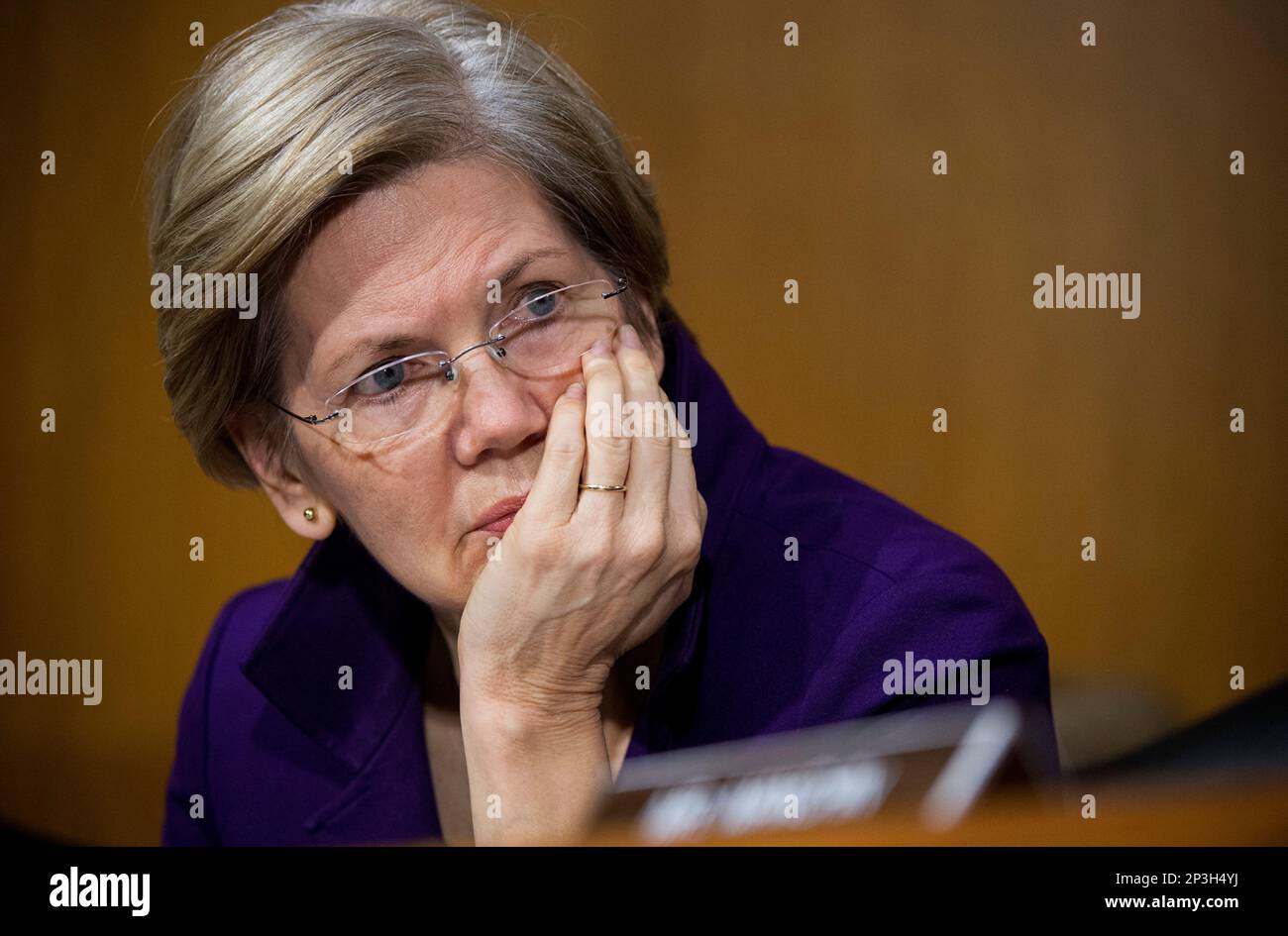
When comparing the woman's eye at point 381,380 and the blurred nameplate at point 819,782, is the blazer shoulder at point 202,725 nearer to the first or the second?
the woman's eye at point 381,380

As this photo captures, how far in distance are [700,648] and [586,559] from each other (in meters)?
0.24

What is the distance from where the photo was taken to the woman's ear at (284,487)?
1.54m

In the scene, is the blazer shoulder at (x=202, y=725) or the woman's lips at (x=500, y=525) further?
the blazer shoulder at (x=202, y=725)

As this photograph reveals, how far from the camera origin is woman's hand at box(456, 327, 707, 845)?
1249 millimetres

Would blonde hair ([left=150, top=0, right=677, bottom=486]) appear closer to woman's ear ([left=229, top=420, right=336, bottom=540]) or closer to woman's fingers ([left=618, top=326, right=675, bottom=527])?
woman's ear ([left=229, top=420, right=336, bottom=540])

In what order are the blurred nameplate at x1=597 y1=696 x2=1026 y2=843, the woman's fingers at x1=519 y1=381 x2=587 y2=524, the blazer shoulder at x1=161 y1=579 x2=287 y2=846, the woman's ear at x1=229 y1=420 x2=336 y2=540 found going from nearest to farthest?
the blurred nameplate at x1=597 y1=696 x2=1026 y2=843, the woman's fingers at x1=519 y1=381 x2=587 y2=524, the woman's ear at x1=229 y1=420 x2=336 y2=540, the blazer shoulder at x1=161 y1=579 x2=287 y2=846

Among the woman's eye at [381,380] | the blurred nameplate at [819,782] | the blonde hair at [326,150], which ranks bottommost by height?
the blurred nameplate at [819,782]

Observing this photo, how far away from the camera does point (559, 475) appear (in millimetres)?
1242

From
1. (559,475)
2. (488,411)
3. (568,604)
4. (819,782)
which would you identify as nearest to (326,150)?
(488,411)

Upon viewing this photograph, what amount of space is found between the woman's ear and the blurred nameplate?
793 millimetres

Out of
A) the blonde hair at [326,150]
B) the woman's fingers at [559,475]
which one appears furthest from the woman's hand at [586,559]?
the blonde hair at [326,150]

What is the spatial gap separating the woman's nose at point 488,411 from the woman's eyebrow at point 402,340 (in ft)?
0.21

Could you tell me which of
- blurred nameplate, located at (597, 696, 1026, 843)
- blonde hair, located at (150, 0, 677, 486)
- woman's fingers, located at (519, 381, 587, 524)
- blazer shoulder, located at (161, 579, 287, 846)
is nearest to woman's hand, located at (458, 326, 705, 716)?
woman's fingers, located at (519, 381, 587, 524)

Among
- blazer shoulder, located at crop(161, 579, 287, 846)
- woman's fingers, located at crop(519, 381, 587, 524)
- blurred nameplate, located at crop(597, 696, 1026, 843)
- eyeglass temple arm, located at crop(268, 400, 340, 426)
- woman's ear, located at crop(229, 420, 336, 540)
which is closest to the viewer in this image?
blurred nameplate, located at crop(597, 696, 1026, 843)
